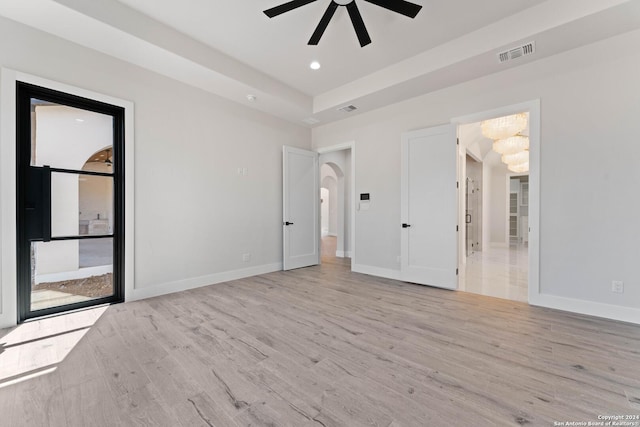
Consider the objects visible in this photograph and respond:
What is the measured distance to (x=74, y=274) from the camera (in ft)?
10.7

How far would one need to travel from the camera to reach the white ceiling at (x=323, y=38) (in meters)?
2.67

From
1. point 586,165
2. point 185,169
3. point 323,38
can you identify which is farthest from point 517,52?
point 185,169

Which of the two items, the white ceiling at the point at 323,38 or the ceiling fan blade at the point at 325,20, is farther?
the white ceiling at the point at 323,38

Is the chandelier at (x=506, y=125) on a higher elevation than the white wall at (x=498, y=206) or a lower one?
higher

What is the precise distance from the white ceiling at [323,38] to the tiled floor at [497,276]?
309 cm

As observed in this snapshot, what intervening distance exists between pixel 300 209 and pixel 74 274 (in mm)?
3622

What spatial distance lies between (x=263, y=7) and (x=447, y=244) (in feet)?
12.8

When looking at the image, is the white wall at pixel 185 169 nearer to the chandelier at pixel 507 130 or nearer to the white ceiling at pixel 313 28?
the white ceiling at pixel 313 28

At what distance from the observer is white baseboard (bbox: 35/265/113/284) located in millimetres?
3016

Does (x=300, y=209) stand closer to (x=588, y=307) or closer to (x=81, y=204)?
(x=81, y=204)

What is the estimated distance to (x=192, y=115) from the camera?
13.3 ft

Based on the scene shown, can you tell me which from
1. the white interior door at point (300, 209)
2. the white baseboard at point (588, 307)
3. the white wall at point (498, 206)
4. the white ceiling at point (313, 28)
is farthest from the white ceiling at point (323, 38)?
the white wall at point (498, 206)

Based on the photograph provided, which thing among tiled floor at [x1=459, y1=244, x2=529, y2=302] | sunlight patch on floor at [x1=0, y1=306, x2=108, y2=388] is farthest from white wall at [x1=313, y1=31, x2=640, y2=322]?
sunlight patch on floor at [x1=0, y1=306, x2=108, y2=388]

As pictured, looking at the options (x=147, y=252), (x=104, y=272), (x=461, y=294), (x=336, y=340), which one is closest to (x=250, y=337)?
(x=336, y=340)
